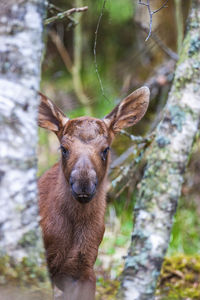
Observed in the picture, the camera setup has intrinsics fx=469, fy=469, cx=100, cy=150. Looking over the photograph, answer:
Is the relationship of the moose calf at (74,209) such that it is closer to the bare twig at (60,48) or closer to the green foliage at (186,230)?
the green foliage at (186,230)

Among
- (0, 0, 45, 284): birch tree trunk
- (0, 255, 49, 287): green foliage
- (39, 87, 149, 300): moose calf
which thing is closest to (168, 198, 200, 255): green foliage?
(39, 87, 149, 300): moose calf

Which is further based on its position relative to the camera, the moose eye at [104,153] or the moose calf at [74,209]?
the moose eye at [104,153]

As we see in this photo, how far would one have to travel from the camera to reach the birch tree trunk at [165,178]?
4016 millimetres

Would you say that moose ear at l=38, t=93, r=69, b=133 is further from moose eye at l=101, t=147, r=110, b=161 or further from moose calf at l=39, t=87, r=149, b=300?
moose eye at l=101, t=147, r=110, b=161

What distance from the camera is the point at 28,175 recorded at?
2.93m

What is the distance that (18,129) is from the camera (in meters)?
2.91

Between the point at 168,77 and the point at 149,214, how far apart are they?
4.52 metres

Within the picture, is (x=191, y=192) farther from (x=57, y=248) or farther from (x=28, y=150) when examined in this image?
(x=28, y=150)

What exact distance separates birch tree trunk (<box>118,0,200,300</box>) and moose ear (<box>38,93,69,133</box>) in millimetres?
1234

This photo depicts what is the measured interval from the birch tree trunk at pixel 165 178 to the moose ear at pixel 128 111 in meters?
0.71

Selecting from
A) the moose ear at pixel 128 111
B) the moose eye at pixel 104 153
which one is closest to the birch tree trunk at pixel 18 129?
the moose eye at pixel 104 153

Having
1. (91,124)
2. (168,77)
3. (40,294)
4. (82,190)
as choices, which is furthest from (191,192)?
(40,294)

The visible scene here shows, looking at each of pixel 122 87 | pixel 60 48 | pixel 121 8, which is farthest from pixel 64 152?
pixel 60 48

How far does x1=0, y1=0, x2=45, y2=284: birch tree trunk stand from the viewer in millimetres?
2840
